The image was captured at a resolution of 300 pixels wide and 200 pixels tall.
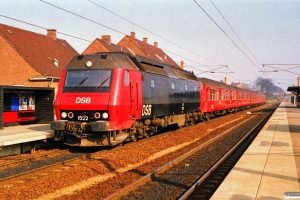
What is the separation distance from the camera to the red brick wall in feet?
98.6

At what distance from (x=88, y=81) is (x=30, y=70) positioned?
19237mm

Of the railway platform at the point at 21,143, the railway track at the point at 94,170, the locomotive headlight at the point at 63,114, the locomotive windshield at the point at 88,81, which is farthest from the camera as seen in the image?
the locomotive headlight at the point at 63,114

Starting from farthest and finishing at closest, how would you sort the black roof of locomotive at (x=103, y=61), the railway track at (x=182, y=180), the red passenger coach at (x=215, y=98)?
the red passenger coach at (x=215, y=98), the black roof of locomotive at (x=103, y=61), the railway track at (x=182, y=180)

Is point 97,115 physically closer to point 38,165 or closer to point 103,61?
point 103,61

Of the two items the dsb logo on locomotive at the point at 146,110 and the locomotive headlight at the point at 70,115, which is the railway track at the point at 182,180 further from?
the locomotive headlight at the point at 70,115

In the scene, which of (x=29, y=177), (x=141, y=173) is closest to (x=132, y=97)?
(x=141, y=173)

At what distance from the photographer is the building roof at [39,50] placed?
31141 millimetres

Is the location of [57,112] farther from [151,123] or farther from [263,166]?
[263,166]

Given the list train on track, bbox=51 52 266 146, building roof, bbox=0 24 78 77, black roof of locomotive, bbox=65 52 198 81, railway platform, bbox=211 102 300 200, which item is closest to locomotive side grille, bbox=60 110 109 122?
train on track, bbox=51 52 266 146

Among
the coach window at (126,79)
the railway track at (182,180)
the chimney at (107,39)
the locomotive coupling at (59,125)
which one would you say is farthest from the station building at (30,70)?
the railway track at (182,180)

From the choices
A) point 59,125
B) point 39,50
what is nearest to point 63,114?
point 59,125

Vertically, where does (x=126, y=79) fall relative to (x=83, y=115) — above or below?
above

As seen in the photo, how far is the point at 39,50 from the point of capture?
112 feet

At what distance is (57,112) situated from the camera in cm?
1302
